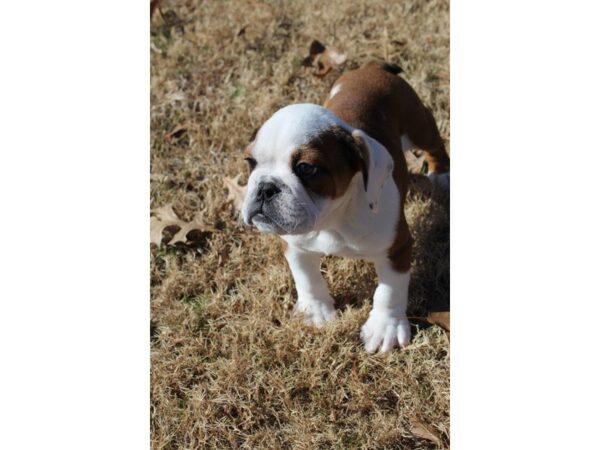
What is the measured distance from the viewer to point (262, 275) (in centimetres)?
325

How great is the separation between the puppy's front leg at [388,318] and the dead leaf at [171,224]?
3.57 feet

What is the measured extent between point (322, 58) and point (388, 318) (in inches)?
88.0

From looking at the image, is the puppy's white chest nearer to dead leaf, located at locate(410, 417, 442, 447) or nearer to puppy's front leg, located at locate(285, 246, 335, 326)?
puppy's front leg, located at locate(285, 246, 335, 326)

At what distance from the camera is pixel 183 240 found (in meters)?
3.41

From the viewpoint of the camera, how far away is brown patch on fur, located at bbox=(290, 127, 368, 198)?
2.27 metres

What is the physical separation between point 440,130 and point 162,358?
2.21 meters

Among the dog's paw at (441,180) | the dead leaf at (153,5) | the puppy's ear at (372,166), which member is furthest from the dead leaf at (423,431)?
the dead leaf at (153,5)

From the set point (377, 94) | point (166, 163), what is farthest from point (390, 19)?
point (166, 163)

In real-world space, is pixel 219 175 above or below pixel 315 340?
above

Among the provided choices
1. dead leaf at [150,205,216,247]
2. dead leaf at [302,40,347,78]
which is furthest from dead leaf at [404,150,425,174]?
dead leaf at [150,205,216,247]

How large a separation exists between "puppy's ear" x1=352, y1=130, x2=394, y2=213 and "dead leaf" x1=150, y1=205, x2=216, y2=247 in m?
1.33

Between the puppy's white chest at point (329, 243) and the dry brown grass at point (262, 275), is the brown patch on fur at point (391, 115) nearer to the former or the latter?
the puppy's white chest at point (329, 243)

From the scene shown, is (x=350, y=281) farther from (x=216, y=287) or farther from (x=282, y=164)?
(x=282, y=164)

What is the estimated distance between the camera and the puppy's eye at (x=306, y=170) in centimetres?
228
